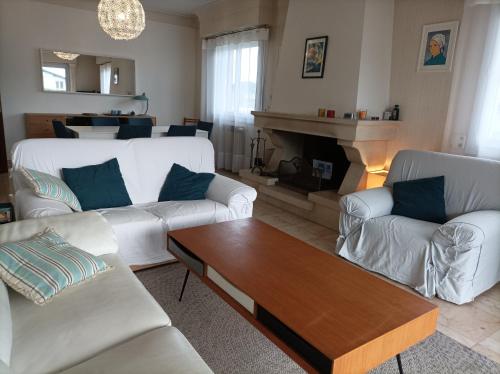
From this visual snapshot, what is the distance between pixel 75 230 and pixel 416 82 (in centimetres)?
323

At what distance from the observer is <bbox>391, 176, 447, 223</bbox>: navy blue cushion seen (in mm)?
2752

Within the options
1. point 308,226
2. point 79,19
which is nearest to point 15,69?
point 79,19

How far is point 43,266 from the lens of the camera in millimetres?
1492

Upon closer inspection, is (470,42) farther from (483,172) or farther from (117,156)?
(117,156)

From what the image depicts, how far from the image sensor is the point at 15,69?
5.75 meters

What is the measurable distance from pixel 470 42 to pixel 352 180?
156cm

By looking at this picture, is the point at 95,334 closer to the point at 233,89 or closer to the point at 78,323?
the point at 78,323

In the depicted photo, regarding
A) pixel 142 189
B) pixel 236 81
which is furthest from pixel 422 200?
pixel 236 81

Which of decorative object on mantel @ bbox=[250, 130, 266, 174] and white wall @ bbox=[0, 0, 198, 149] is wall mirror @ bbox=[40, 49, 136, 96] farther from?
decorative object on mantel @ bbox=[250, 130, 266, 174]

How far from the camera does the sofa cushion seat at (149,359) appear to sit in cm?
111

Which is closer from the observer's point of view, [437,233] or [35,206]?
[35,206]

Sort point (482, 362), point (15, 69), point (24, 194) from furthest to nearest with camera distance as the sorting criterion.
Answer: point (15, 69) < point (24, 194) < point (482, 362)

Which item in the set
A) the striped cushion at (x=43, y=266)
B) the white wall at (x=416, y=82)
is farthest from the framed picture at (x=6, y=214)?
the white wall at (x=416, y=82)

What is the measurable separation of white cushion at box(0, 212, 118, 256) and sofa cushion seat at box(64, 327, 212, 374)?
0.76 metres
